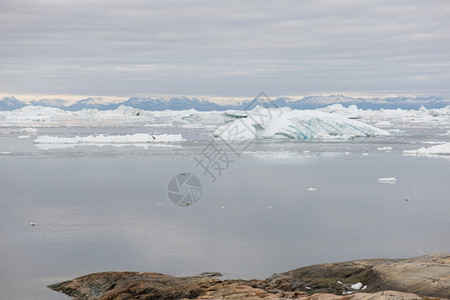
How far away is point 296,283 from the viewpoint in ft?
20.3

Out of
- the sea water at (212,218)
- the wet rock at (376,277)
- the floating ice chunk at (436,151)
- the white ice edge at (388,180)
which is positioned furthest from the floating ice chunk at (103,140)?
the wet rock at (376,277)

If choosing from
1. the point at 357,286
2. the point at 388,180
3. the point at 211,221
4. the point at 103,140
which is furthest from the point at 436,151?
the point at 357,286

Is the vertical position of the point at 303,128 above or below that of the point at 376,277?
above

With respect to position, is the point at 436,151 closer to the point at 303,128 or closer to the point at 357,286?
the point at 303,128

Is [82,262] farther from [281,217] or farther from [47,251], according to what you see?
[281,217]

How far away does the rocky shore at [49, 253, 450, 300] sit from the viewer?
216 inches

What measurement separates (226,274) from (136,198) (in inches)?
223

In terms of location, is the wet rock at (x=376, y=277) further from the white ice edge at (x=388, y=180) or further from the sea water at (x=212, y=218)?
the white ice edge at (x=388, y=180)

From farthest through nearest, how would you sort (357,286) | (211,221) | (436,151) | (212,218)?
(436,151)
(212,218)
(211,221)
(357,286)

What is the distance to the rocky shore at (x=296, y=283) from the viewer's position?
550 centimetres

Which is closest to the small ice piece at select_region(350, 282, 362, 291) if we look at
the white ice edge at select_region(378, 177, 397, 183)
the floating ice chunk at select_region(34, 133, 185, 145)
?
the white ice edge at select_region(378, 177, 397, 183)

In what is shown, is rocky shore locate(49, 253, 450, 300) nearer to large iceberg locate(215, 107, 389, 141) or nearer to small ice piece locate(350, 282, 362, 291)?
small ice piece locate(350, 282, 362, 291)

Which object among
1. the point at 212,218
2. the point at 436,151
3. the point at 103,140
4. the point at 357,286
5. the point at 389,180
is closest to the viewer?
the point at 357,286

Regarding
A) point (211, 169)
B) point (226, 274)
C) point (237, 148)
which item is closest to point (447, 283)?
point (226, 274)
